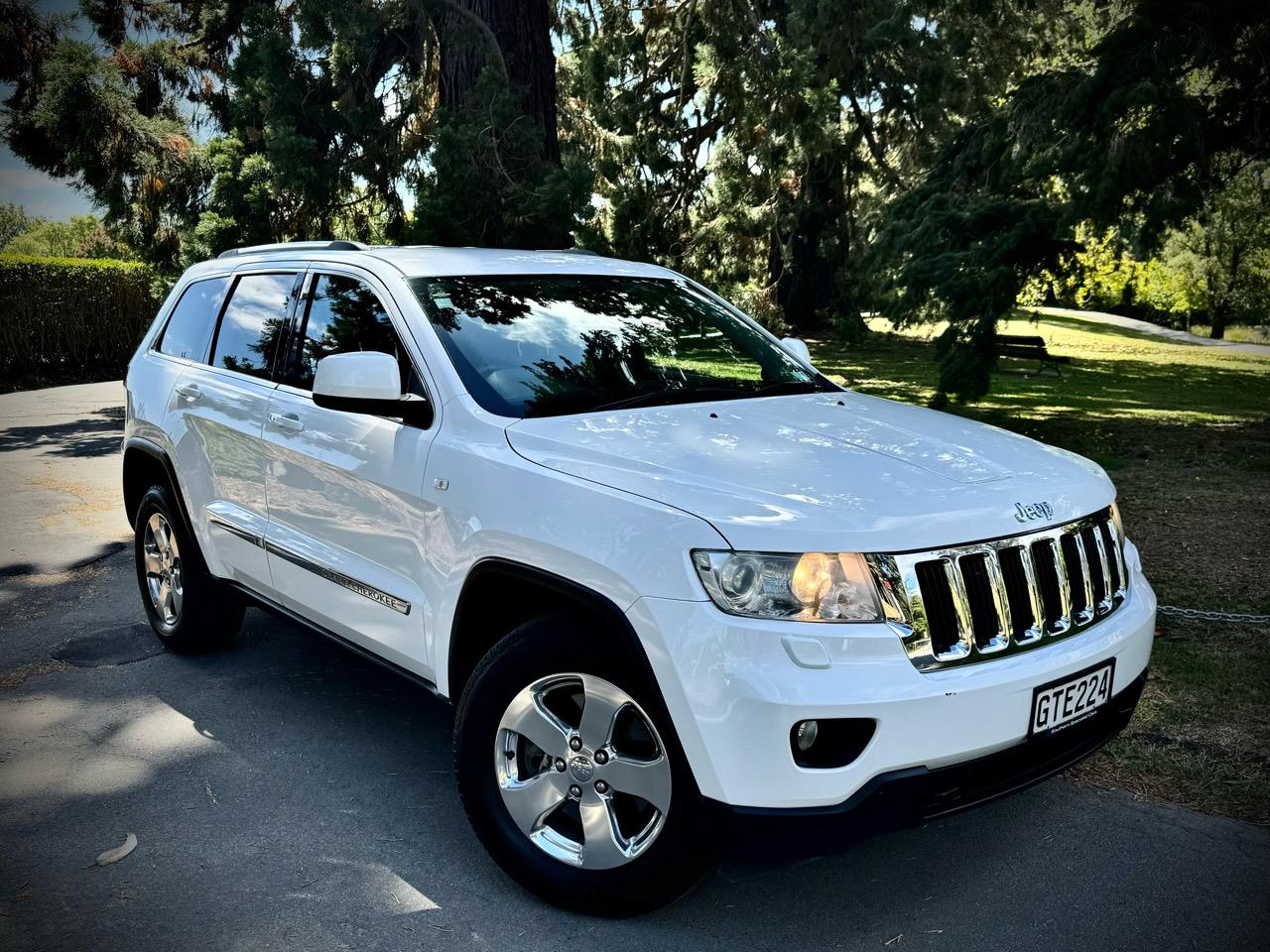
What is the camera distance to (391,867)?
3.53 metres

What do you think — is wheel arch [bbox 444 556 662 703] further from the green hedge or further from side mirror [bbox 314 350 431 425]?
the green hedge

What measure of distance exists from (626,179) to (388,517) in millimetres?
14332

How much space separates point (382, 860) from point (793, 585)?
177cm

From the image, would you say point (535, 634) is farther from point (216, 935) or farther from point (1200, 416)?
point (1200, 416)

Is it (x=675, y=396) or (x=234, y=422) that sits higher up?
(x=675, y=396)

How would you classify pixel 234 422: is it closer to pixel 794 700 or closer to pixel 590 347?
pixel 590 347

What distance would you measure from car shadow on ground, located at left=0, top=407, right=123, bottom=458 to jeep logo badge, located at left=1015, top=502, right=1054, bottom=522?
11119 mm

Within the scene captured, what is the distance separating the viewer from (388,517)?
12.4ft

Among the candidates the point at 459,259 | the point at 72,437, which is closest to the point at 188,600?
the point at 459,259

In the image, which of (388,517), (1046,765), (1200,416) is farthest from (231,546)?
(1200,416)

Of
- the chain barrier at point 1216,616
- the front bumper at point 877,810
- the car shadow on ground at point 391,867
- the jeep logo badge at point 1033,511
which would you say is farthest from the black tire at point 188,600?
the chain barrier at point 1216,616

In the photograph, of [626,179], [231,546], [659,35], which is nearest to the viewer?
[231,546]

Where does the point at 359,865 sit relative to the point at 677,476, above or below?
below

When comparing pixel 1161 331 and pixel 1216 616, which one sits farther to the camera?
pixel 1161 331
